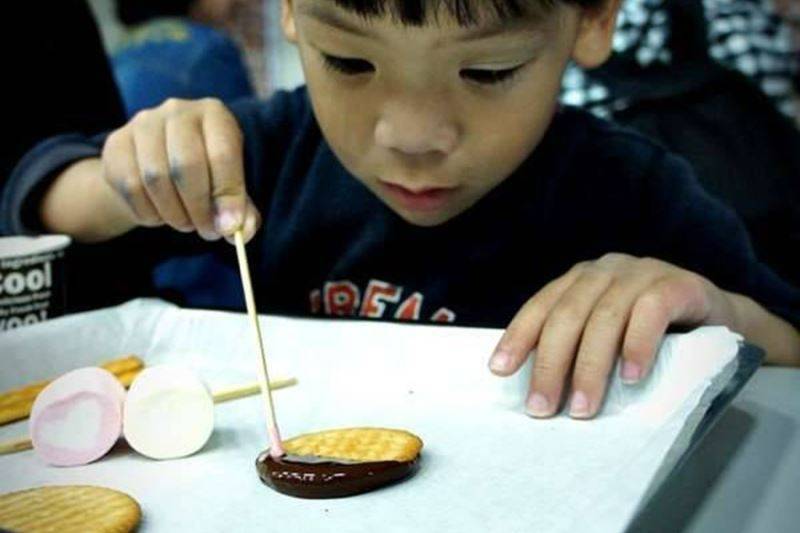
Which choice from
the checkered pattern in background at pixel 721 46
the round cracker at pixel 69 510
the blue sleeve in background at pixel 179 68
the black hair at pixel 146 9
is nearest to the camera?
the round cracker at pixel 69 510

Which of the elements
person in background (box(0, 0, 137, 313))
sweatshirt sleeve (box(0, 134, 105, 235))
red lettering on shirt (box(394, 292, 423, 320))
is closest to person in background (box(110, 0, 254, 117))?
person in background (box(0, 0, 137, 313))

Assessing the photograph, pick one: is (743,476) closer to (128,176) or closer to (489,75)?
(489,75)

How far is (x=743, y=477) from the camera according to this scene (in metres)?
0.67

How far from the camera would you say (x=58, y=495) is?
0.63 m

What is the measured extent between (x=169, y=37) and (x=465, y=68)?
1511 millimetres

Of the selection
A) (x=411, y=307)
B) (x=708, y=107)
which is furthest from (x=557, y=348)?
(x=708, y=107)

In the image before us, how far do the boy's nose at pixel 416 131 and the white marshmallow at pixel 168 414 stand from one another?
256 millimetres

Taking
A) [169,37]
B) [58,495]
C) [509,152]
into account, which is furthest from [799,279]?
[169,37]

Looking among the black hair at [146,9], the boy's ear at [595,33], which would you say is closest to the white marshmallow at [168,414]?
the boy's ear at [595,33]

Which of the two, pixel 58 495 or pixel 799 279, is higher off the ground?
pixel 58 495

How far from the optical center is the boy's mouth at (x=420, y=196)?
93cm

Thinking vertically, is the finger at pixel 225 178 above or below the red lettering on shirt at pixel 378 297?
above

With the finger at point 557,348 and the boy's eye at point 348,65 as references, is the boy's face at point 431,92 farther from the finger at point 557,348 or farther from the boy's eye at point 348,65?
the finger at point 557,348

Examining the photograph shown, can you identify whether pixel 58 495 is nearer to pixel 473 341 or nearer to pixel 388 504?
pixel 388 504
